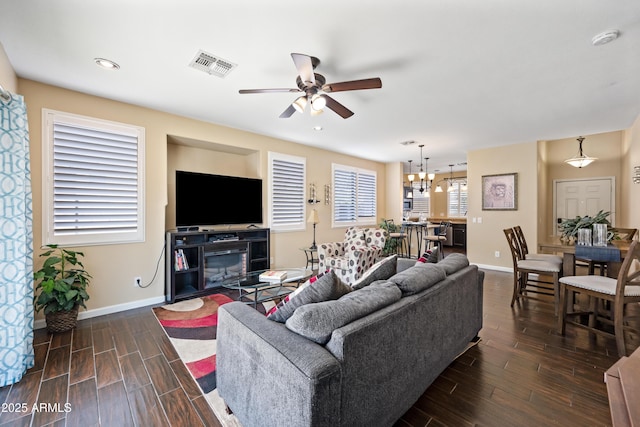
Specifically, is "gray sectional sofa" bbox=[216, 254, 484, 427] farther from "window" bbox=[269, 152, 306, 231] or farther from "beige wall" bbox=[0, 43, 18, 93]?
"window" bbox=[269, 152, 306, 231]

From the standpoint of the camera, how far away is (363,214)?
23.0 feet

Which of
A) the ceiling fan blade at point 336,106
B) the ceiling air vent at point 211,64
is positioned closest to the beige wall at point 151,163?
the ceiling air vent at point 211,64

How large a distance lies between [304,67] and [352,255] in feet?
8.70

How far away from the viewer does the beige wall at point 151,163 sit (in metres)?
2.93

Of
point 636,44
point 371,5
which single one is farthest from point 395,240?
point 371,5

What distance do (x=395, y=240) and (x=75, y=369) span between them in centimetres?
590

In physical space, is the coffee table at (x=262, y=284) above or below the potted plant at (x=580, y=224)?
below

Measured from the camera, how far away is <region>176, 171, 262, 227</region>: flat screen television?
3.95 meters

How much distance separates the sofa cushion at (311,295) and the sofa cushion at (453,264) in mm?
1140

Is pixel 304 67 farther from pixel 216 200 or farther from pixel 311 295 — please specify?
pixel 216 200

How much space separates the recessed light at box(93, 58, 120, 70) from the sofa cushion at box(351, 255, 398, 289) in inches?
117

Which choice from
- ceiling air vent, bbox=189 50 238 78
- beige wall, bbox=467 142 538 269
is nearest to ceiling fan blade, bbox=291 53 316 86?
ceiling air vent, bbox=189 50 238 78

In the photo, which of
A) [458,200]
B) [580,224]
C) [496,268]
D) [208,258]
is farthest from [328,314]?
[458,200]

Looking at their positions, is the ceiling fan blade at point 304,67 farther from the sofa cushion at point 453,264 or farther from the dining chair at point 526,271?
the dining chair at point 526,271
